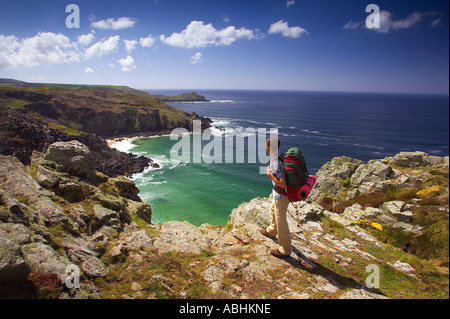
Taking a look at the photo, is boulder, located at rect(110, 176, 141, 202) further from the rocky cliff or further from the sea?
the sea

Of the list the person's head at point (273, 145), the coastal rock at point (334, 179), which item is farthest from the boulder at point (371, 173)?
the person's head at point (273, 145)

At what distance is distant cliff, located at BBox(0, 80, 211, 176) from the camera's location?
43.0 meters

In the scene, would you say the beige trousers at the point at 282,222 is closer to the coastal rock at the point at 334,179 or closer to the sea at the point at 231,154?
the coastal rock at the point at 334,179

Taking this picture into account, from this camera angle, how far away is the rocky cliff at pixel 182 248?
561 cm

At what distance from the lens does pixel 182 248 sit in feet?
28.1

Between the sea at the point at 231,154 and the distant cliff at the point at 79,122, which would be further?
the distant cliff at the point at 79,122

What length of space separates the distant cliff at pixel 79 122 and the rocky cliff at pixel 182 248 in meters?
33.4

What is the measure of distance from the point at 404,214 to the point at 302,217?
6.13 m

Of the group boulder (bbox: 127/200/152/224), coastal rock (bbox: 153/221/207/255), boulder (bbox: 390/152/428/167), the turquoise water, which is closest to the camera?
coastal rock (bbox: 153/221/207/255)

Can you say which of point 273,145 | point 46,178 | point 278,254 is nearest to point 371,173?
point 278,254

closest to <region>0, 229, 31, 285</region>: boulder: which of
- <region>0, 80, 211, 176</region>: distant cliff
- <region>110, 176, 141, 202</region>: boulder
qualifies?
<region>110, 176, 141, 202</region>: boulder

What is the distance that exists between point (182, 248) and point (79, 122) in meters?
103

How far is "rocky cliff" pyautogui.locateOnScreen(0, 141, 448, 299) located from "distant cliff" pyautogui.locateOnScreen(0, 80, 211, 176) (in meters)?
33.4

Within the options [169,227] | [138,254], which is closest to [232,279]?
[138,254]
